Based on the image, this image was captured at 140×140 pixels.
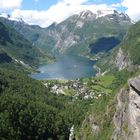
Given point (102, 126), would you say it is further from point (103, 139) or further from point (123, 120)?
point (123, 120)

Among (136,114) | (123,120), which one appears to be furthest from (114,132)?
(136,114)

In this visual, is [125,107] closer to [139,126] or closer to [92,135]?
[139,126]

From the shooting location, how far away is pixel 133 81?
159625 mm

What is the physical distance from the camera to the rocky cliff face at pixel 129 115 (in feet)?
516

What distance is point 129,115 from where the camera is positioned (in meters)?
163

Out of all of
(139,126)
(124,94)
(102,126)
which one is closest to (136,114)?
(139,126)

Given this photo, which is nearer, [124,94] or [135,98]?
[135,98]

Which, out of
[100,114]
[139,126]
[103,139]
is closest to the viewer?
[139,126]

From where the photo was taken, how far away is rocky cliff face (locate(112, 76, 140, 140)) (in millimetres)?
157375

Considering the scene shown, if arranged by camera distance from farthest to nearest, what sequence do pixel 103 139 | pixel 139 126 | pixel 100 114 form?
pixel 100 114 → pixel 103 139 → pixel 139 126

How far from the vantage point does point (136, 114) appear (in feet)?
518

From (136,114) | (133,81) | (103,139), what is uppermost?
(133,81)

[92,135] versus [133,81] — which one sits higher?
[133,81]

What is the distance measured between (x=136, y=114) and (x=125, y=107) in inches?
487
